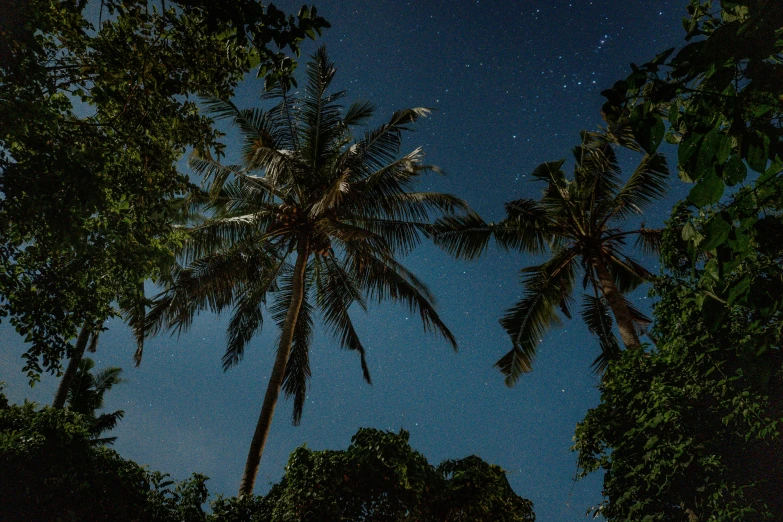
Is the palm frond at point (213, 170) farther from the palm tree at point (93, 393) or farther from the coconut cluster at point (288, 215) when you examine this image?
the palm tree at point (93, 393)

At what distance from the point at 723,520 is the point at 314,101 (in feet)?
36.6

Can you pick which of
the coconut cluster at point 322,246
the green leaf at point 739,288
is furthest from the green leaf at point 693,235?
the coconut cluster at point 322,246

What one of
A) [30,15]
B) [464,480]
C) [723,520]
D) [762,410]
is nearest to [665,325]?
[762,410]

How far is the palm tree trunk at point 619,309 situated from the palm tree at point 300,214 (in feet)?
11.8

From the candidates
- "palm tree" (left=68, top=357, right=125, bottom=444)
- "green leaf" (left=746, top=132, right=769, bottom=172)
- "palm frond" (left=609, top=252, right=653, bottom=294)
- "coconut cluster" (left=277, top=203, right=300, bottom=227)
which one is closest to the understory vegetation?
"green leaf" (left=746, top=132, right=769, bottom=172)

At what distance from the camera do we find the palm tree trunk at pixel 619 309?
8430mm

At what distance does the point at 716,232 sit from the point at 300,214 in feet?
33.4

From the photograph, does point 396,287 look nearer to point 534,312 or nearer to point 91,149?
point 534,312

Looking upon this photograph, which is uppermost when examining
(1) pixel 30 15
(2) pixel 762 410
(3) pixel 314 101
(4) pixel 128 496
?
(3) pixel 314 101

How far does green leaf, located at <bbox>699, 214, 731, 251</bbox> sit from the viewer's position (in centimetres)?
142

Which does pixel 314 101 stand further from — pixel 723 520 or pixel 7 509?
pixel 723 520

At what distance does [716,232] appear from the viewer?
1439mm

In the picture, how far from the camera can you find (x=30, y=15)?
3.83 metres

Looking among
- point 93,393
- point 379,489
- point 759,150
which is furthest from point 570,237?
point 93,393
